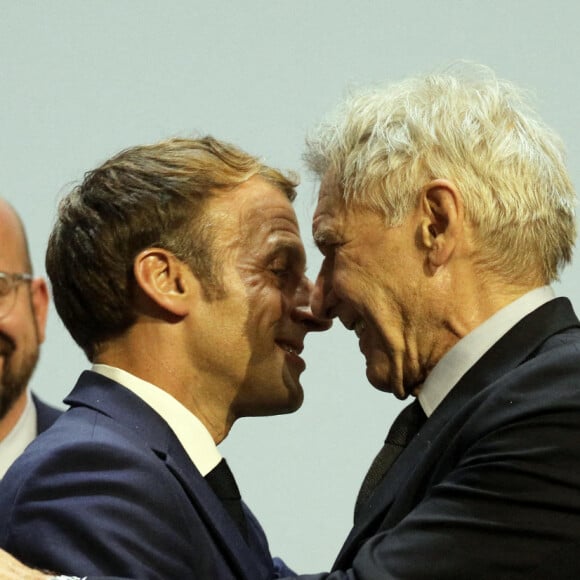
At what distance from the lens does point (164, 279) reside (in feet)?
7.21

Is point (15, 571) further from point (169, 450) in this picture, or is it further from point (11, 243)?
point (11, 243)

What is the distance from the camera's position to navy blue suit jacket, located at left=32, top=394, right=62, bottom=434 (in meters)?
3.13

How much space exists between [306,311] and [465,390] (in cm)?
48

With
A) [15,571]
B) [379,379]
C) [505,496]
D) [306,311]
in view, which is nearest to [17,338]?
[306,311]

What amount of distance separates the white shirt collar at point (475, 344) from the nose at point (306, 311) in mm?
358

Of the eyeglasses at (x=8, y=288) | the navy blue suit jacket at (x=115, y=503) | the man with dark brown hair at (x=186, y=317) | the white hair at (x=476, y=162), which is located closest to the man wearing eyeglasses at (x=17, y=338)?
the eyeglasses at (x=8, y=288)

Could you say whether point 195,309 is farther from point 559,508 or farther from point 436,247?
point 559,508

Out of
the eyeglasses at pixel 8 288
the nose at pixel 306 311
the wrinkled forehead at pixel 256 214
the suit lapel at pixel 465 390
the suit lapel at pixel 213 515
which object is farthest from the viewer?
the eyeglasses at pixel 8 288

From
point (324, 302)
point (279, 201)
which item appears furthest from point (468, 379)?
point (279, 201)

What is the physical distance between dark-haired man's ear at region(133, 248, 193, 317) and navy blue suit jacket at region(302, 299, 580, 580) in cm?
54

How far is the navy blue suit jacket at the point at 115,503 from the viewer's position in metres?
1.85

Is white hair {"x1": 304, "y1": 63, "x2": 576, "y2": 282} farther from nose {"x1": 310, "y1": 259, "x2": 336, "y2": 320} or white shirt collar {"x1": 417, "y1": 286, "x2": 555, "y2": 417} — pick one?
nose {"x1": 310, "y1": 259, "x2": 336, "y2": 320}

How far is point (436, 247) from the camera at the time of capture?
1.99 m

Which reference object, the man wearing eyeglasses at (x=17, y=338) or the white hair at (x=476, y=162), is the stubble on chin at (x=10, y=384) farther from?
the white hair at (x=476, y=162)
